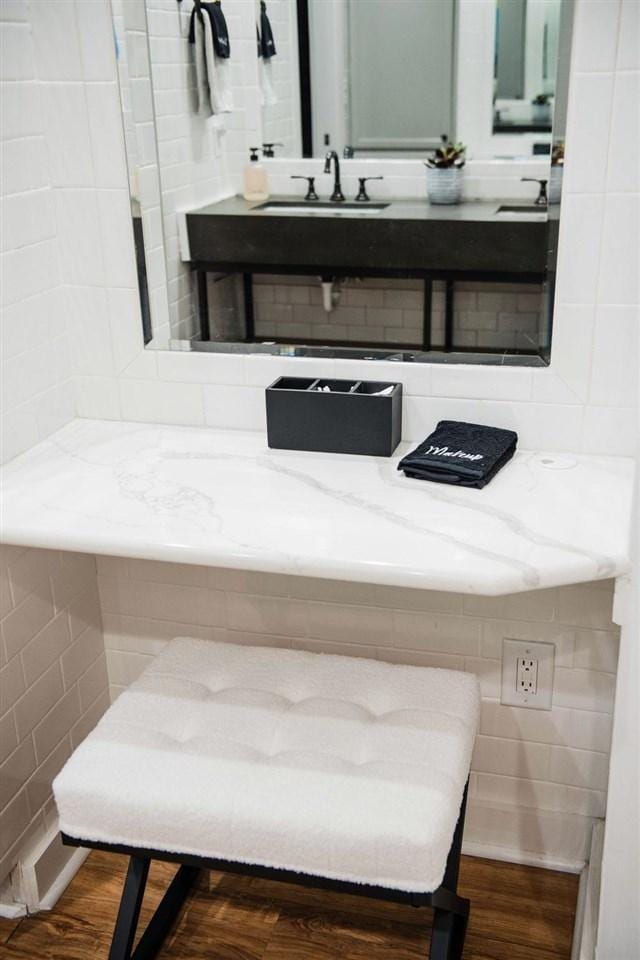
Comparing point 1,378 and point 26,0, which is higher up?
point 26,0

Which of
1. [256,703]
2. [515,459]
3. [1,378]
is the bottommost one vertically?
[256,703]

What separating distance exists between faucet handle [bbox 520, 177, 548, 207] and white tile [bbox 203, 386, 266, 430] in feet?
1.80

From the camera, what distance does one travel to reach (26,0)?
4.88 feet

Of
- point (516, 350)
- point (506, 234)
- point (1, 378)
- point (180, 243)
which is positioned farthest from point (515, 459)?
point (1, 378)

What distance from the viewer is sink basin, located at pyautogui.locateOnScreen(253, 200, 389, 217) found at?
1.54m

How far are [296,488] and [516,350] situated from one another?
427 millimetres

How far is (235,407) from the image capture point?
5.44 feet

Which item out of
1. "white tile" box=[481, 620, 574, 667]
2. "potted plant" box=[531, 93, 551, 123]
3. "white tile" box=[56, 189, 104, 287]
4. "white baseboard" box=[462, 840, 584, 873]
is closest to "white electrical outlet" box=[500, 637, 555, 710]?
"white tile" box=[481, 620, 574, 667]

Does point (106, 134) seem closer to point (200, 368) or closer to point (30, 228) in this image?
point (30, 228)

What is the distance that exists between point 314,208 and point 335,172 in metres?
0.07

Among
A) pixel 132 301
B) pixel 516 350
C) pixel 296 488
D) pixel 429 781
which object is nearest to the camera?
pixel 429 781

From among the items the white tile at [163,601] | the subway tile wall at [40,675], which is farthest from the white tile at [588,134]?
the subway tile wall at [40,675]

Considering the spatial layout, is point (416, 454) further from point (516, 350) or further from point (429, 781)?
point (429, 781)

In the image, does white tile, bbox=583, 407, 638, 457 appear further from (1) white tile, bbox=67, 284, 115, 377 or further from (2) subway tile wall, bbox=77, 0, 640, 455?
(1) white tile, bbox=67, 284, 115, 377
